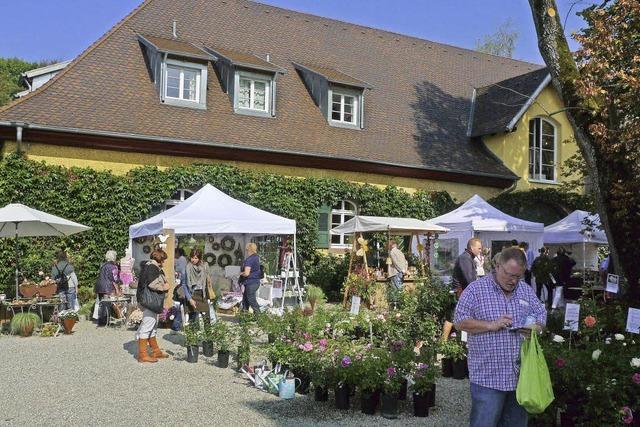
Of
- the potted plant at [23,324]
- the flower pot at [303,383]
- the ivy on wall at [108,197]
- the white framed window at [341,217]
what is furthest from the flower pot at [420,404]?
the white framed window at [341,217]

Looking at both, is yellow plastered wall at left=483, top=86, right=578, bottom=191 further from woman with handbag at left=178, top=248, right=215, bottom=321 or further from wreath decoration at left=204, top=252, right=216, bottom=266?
woman with handbag at left=178, top=248, right=215, bottom=321

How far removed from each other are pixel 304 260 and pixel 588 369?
43.2 feet

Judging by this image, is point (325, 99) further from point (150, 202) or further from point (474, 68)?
point (474, 68)

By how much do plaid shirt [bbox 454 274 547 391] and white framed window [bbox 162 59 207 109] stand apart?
14.6m

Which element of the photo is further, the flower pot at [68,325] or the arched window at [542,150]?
the arched window at [542,150]

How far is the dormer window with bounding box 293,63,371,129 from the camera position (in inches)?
790

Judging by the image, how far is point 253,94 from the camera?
749 inches

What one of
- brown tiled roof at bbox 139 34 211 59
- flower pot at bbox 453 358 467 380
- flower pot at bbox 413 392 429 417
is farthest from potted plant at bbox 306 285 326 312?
flower pot at bbox 413 392 429 417

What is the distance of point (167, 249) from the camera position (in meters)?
13.2

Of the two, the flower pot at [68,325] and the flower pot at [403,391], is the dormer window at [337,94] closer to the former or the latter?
the flower pot at [68,325]

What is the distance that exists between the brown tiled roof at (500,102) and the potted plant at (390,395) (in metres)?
16.2

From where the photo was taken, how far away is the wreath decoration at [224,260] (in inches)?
698

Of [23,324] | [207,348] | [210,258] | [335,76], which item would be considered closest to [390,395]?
[207,348]

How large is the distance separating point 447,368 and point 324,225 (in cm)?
1114
